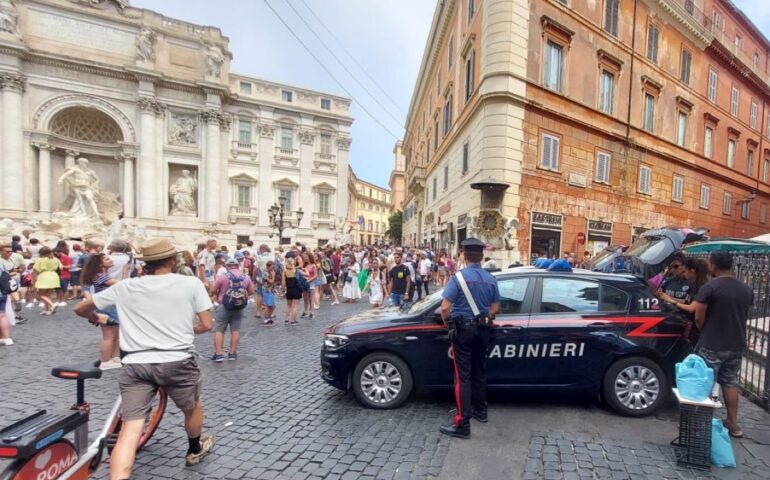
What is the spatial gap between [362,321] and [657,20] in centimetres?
2303

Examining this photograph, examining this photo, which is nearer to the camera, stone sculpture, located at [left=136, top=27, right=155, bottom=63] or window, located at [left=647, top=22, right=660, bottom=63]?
window, located at [left=647, top=22, right=660, bottom=63]

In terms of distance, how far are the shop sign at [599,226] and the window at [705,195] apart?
1021 cm

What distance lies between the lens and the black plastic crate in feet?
10.3

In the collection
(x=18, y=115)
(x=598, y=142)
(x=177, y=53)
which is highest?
(x=177, y=53)

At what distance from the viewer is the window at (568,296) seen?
14.2ft

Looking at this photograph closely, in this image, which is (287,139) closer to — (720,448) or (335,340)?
(335,340)

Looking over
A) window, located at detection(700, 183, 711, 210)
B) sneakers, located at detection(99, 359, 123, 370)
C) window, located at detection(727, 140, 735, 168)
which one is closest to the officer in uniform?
sneakers, located at detection(99, 359, 123, 370)

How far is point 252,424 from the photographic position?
3.92 meters

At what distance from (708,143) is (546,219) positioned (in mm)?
16624

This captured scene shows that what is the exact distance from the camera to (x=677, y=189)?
66.4 ft

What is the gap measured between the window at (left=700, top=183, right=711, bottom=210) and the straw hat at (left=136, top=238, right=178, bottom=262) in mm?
28284

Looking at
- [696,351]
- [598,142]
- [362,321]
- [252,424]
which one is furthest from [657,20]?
[252,424]

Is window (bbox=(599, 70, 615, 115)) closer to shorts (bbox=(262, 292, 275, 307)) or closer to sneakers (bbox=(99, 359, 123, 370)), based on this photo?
shorts (bbox=(262, 292, 275, 307))

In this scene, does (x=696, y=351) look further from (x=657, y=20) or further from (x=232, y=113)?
(x=232, y=113)
